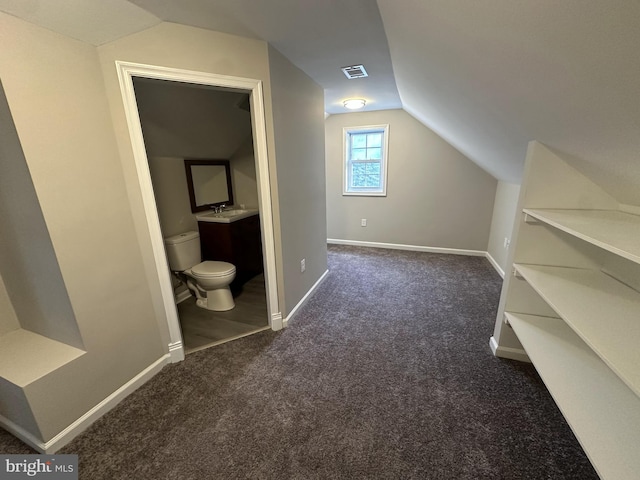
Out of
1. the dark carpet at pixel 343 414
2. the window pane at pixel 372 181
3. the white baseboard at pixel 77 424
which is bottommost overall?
the dark carpet at pixel 343 414

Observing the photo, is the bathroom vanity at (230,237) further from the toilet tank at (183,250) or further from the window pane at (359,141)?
the window pane at (359,141)

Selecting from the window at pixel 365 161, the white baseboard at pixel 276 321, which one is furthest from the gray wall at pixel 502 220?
the white baseboard at pixel 276 321

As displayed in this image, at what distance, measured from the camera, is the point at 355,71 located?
2248mm

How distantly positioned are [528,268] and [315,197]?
1830 millimetres

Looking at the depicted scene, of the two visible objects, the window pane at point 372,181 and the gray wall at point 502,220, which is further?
the window pane at point 372,181

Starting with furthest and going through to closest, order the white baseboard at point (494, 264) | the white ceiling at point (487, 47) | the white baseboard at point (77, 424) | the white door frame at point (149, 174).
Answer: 1. the white baseboard at point (494, 264)
2. the white door frame at point (149, 174)
3. the white baseboard at point (77, 424)
4. the white ceiling at point (487, 47)

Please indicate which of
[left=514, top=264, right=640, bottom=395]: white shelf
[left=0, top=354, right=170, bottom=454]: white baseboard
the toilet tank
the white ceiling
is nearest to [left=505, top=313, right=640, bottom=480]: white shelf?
[left=514, top=264, right=640, bottom=395]: white shelf

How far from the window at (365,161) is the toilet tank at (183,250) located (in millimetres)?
2538

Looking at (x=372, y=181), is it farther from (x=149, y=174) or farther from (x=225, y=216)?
(x=149, y=174)

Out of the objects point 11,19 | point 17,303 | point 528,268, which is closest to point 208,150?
point 11,19

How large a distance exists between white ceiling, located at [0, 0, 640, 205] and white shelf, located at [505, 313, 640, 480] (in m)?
0.84

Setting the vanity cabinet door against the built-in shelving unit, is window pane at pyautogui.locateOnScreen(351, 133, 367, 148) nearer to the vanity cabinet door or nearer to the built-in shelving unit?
the vanity cabinet door

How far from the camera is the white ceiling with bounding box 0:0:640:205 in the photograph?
746 millimetres

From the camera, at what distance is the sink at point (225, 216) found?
270 centimetres
